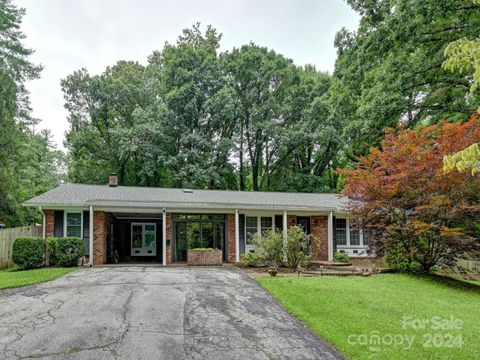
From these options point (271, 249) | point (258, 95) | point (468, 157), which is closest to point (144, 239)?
point (271, 249)

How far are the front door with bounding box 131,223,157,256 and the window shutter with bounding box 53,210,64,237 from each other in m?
4.51

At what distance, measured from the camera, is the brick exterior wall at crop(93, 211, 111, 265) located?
14625 millimetres

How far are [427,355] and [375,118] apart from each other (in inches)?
400

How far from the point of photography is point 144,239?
1919 centimetres

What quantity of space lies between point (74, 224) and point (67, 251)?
165 cm

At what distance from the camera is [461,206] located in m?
11.5

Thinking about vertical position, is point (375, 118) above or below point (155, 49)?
below

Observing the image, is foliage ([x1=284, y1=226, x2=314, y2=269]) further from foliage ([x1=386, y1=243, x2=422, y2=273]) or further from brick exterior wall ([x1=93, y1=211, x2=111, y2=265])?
brick exterior wall ([x1=93, y1=211, x2=111, y2=265])

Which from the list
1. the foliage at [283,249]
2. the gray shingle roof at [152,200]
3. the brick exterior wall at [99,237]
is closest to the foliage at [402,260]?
the gray shingle roof at [152,200]

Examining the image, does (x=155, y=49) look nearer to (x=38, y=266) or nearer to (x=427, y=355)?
(x=38, y=266)

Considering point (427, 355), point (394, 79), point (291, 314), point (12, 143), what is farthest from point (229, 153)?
point (427, 355)

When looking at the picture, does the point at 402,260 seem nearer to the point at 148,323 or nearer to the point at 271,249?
the point at 271,249

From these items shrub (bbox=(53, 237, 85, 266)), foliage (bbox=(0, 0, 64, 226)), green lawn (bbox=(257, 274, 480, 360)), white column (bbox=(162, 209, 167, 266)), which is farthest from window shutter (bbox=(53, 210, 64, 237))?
green lawn (bbox=(257, 274, 480, 360))

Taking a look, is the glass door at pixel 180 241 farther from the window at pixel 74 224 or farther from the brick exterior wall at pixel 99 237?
the window at pixel 74 224
